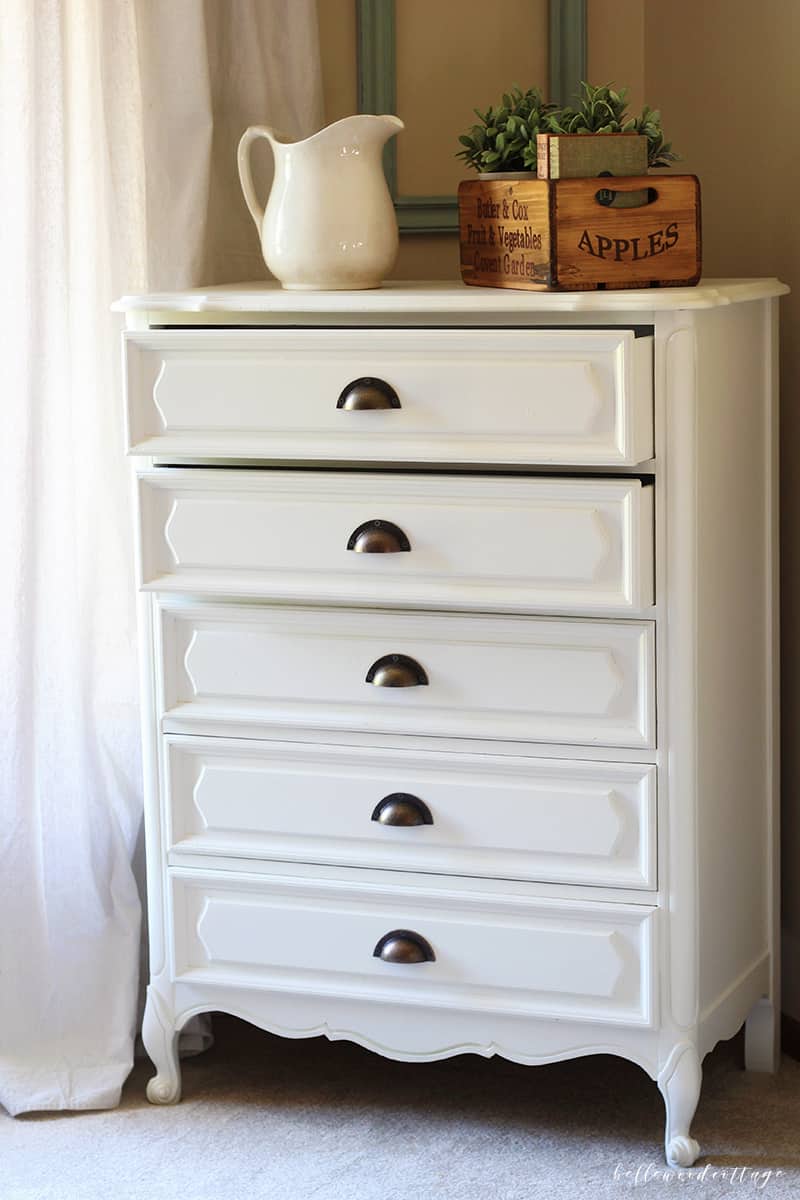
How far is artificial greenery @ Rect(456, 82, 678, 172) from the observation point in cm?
166

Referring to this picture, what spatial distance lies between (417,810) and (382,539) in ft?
1.01

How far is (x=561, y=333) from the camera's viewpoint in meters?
1.49

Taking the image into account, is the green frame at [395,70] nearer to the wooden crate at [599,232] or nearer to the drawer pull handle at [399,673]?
the wooden crate at [599,232]

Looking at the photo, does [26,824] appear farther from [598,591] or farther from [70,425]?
[598,591]

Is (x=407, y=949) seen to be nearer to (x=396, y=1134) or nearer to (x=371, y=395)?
(x=396, y=1134)

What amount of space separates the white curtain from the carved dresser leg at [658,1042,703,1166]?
0.66 metres

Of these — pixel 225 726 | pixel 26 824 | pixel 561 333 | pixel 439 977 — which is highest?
pixel 561 333

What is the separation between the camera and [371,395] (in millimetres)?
1556

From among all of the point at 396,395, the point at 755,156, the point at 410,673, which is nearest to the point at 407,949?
the point at 410,673

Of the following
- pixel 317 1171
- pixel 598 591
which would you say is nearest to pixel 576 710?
pixel 598 591

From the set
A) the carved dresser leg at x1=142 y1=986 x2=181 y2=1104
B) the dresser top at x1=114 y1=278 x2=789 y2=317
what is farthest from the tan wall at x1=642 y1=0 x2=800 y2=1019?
the carved dresser leg at x1=142 y1=986 x2=181 y2=1104

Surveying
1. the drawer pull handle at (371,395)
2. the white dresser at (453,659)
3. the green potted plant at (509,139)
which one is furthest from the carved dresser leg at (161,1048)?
the green potted plant at (509,139)

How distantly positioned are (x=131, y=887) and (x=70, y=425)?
59 cm

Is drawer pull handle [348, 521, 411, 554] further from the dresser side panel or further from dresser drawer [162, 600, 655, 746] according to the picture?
the dresser side panel
